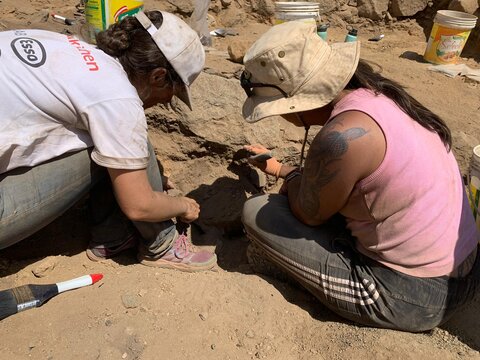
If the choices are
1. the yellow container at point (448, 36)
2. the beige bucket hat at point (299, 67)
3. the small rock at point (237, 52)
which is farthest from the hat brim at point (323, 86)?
the yellow container at point (448, 36)

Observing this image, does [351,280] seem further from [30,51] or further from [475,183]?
[30,51]

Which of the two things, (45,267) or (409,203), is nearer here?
(409,203)

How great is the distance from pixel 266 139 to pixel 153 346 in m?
1.48

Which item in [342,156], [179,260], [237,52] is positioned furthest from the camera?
[237,52]

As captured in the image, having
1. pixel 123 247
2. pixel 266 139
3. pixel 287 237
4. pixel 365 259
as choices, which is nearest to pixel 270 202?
pixel 287 237

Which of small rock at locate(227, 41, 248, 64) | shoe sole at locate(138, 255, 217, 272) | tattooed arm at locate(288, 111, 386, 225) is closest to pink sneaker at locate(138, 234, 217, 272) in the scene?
shoe sole at locate(138, 255, 217, 272)

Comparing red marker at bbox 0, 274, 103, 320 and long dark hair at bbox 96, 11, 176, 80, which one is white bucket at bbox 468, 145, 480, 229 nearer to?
long dark hair at bbox 96, 11, 176, 80

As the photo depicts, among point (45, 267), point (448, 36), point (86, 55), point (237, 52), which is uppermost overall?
point (86, 55)

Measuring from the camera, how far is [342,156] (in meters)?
1.50

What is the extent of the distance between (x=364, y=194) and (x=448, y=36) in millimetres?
3804

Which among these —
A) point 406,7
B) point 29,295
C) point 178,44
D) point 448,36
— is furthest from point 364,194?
point 406,7

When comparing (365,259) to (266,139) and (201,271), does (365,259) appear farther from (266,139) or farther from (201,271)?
(266,139)

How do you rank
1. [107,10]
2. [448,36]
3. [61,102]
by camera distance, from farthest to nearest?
[448,36] → [107,10] → [61,102]

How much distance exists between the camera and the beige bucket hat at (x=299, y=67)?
1.55 meters
